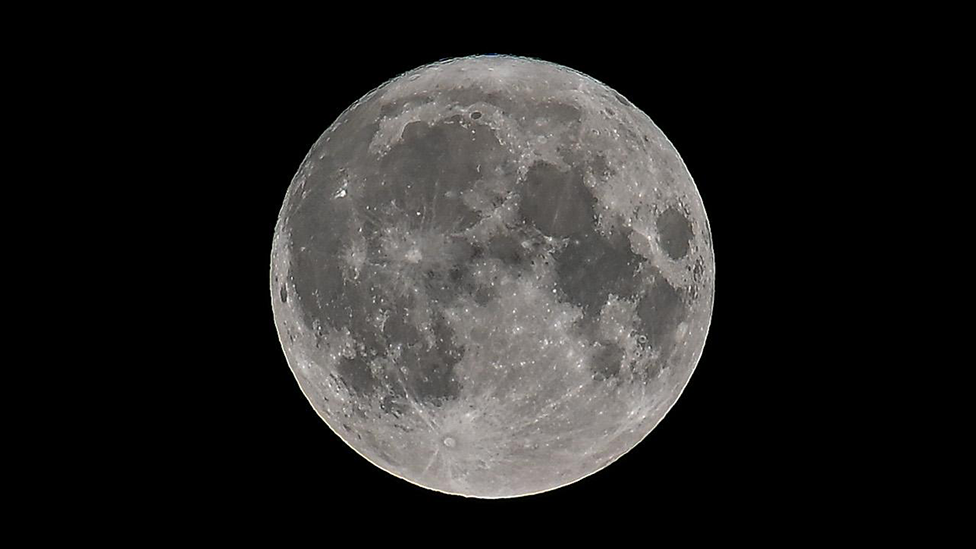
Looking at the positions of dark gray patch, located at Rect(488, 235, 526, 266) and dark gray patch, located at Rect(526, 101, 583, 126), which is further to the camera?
dark gray patch, located at Rect(526, 101, 583, 126)

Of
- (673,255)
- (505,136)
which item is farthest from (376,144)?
(673,255)

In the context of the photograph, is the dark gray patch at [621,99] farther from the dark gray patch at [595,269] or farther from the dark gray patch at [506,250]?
the dark gray patch at [506,250]

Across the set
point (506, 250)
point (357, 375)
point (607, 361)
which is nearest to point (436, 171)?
point (506, 250)

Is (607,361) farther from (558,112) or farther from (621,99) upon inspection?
(621,99)

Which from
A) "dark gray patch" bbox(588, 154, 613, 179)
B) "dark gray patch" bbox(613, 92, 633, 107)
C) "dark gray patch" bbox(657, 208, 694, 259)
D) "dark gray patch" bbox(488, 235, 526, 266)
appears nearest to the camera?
"dark gray patch" bbox(488, 235, 526, 266)

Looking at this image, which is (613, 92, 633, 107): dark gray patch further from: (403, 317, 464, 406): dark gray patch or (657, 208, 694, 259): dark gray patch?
(403, 317, 464, 406): dark gray patch

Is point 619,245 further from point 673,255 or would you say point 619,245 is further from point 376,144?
point 376,144

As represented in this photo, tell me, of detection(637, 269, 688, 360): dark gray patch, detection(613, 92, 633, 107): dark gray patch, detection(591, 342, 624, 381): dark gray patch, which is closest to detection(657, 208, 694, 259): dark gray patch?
detection(637, 269, 688, 360): dark gray patch
